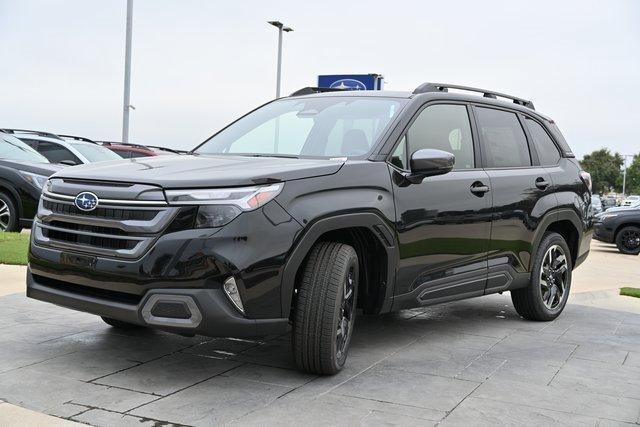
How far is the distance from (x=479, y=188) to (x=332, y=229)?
1.66m

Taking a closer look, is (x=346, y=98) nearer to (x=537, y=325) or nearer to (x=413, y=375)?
(x=413, y=375)

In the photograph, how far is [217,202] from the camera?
3963 mm

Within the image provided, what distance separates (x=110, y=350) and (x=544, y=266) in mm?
3684

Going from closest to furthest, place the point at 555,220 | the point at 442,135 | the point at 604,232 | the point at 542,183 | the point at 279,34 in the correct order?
the point at 442,135 < the point at 542,183 < the point at 555,220 < the point at 604,232 < the point at 279,34

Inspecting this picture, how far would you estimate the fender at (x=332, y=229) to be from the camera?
412 cm

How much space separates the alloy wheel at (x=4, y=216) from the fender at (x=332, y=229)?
298 inches

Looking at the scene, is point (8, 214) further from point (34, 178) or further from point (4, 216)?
point (34, 178)

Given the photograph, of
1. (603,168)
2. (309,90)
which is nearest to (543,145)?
(309,90)

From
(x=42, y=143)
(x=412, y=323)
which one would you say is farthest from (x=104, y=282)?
(x=42, y=143)

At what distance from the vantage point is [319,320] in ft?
13.9

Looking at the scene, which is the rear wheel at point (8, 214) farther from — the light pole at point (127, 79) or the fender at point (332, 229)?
the light pole at point (127, 79)

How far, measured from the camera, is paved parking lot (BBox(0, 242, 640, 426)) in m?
3.82

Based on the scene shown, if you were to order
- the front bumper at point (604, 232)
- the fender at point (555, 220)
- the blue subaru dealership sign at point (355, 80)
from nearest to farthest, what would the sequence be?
the fender at point (555, 220), the blue subaru dealership sign at point (355, 80), the front bumper at point (604, 232)

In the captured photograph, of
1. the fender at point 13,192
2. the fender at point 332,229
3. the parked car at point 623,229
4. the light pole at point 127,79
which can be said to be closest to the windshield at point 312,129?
the fender at point 332,229
